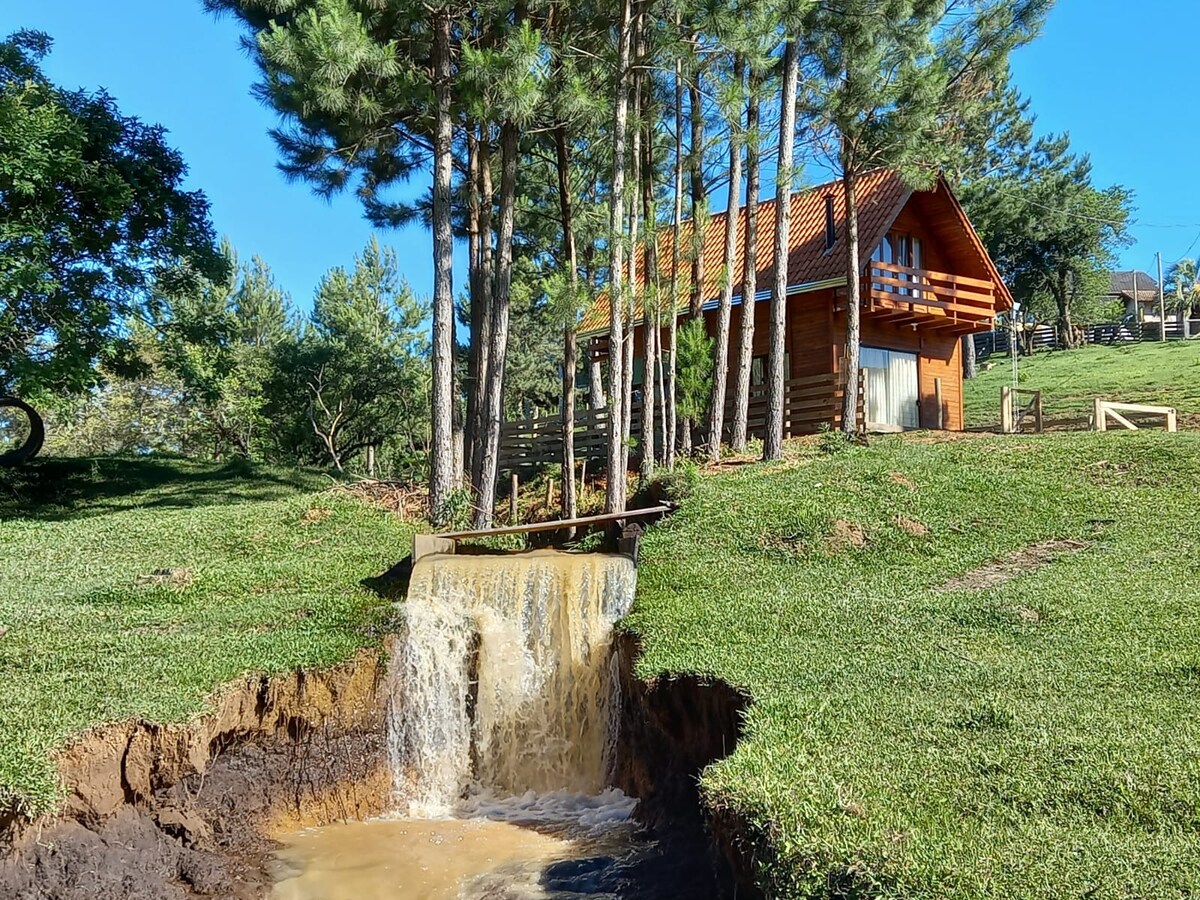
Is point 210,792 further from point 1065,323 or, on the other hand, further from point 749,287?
point 1065,323

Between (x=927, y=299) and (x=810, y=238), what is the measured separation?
3.45 meters

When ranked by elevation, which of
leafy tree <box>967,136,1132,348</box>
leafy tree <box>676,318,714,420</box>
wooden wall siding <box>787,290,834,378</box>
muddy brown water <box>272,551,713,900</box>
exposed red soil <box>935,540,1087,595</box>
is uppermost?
leafy tree <box>967,136,1132,348</box>

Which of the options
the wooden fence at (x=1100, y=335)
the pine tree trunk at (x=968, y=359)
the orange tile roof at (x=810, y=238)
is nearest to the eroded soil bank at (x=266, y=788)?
the orange tile roof at (x=810, y=238)

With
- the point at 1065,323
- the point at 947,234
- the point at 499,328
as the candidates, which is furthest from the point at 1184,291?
the point at 499,328

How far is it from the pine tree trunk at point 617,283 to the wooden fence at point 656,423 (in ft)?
15.1

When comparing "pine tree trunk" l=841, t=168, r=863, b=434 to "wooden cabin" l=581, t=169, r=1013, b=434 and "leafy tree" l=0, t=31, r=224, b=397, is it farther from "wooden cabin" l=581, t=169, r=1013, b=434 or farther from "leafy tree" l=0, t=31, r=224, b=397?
"leafy tree" l=0, t=31, r=224, b=397

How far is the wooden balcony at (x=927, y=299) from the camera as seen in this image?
78.6ft

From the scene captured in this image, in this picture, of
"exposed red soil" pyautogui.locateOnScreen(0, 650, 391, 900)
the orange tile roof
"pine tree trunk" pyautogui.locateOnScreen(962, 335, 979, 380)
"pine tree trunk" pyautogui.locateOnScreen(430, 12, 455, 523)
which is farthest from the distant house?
"exposed red soil" pyautogui.locateOnScreen(0, 650, 391, 900)

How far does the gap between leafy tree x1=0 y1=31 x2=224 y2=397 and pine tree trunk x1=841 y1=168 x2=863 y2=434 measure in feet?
44.2

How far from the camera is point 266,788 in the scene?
395 inches

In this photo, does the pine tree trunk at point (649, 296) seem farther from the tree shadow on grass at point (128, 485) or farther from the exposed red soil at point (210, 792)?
the tree shadow on grass at point (128, 485)

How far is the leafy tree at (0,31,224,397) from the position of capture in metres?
17.7

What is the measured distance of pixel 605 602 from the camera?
1202 cm

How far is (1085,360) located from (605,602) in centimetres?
3626
